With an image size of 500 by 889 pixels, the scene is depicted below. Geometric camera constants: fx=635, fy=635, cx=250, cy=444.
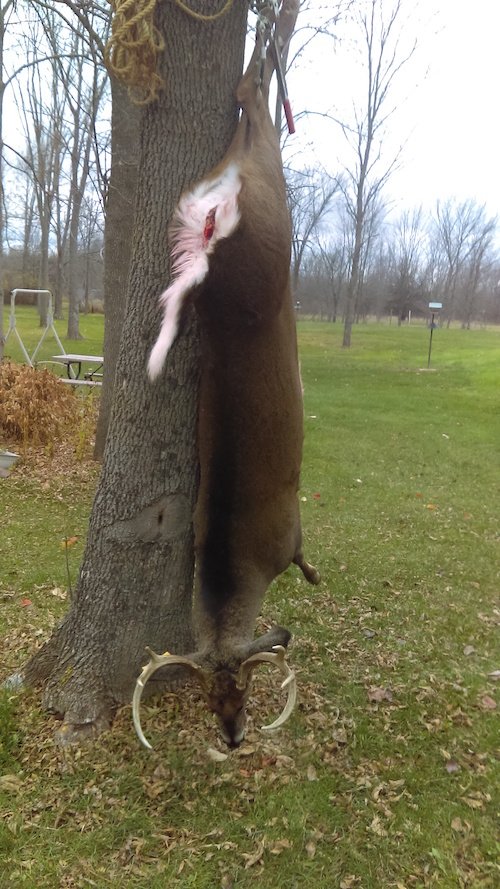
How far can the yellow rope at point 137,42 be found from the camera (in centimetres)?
270

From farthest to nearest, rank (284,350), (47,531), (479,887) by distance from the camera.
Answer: (47,531) < (284,350) < (479,887)

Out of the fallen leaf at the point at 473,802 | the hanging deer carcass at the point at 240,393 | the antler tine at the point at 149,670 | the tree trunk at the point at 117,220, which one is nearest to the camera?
the antler tine at the point at 149,670

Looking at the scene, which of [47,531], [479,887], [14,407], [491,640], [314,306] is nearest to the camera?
[479,887]

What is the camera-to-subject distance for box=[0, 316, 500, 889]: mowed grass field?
103 inches

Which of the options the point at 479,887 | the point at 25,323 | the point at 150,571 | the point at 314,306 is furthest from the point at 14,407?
the point at 314,306


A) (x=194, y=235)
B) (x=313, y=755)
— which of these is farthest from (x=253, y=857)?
(x=194, y=235)

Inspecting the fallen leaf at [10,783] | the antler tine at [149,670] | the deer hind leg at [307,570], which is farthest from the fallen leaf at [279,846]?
the deer hind leg at [307,570]

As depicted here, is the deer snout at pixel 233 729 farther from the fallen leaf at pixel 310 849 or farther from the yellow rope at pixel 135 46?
the yellow rope at pixel 135 46

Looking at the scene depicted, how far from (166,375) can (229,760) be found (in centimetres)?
189

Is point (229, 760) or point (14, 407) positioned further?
point (14, 407)

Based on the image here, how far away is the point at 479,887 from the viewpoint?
256cm

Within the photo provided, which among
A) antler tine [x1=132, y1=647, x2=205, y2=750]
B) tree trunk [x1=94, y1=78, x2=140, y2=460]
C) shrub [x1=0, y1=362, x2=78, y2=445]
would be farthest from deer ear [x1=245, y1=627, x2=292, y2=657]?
shrub [x1=0, y1=362, x2=78, y2=445]

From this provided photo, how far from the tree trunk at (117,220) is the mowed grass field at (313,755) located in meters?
2.35

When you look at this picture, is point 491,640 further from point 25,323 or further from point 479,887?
point 25,323
